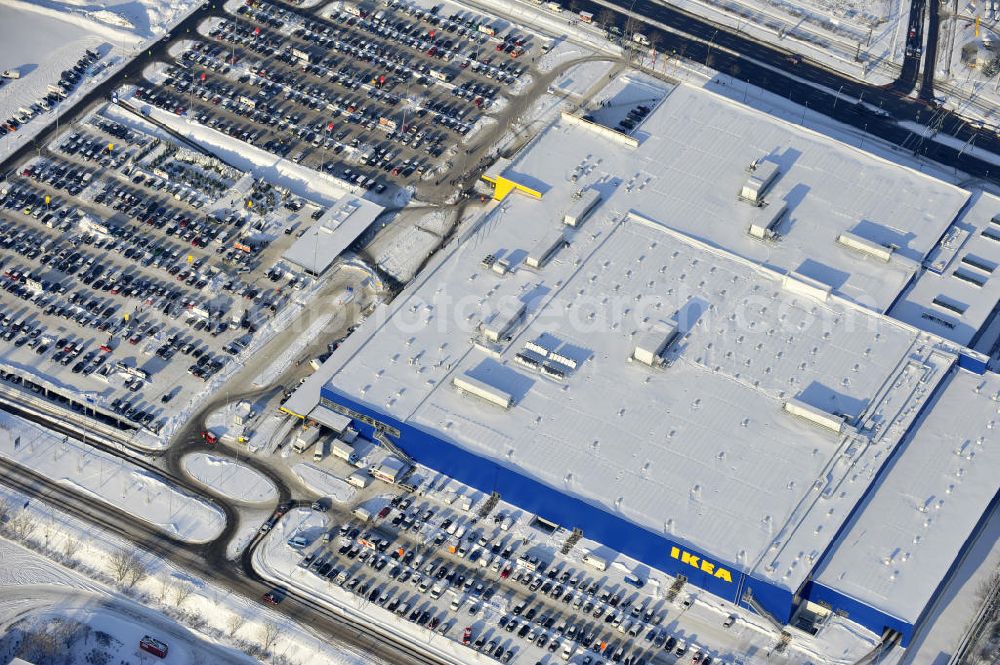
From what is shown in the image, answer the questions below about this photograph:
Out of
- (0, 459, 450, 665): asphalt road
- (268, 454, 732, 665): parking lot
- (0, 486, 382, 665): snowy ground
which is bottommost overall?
(0, 486, 382, 665): snowy ground

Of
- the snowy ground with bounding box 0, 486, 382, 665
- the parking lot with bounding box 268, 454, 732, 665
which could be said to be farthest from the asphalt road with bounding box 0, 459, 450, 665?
the parking lot with bounding box 268, 454, 732, 665

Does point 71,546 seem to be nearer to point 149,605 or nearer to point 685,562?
point 149,605

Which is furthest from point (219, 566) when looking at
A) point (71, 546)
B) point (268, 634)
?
point (71, 546)

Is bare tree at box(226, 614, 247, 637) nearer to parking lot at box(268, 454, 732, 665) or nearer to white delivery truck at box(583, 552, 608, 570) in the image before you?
parking lot at box(268, 454, 732, 665)

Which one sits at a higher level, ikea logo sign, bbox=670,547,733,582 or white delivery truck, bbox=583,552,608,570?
ikea logo sign, bbox=670,547,733,582

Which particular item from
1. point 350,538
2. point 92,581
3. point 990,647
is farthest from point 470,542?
point 990,647

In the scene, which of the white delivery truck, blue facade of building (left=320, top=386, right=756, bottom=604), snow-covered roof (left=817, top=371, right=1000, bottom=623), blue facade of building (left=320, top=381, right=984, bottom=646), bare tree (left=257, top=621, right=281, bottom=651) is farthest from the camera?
the white delivery truck

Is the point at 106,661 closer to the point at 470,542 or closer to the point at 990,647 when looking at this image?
the point at 470,542
